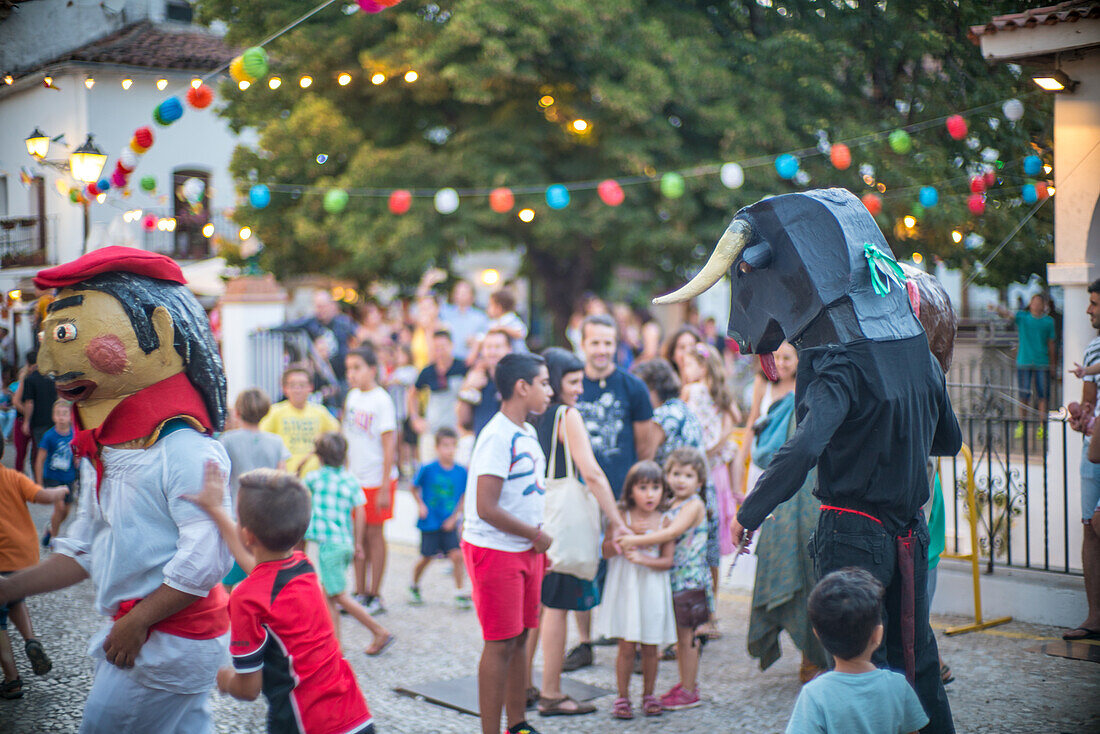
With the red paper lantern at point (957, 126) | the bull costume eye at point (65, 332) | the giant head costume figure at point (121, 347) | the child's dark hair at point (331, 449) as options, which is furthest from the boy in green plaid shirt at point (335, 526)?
the red paper lantern at point (957, 126)

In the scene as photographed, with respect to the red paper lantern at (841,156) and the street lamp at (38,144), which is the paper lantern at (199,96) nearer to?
the street lamp at (38,144)

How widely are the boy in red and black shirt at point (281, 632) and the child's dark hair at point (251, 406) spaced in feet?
9.30

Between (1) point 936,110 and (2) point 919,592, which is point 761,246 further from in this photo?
(1) point 936,110

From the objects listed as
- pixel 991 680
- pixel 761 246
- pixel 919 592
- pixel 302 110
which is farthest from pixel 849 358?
pixel 302 110

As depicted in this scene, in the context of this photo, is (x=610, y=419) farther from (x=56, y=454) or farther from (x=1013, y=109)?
(x=1013, y=109)

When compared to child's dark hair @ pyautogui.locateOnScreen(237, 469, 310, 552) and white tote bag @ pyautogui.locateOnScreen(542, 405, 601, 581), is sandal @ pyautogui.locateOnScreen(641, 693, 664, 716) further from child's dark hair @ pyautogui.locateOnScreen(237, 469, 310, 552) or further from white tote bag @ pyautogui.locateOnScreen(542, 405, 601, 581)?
child's dark hair @ pyautogui.locateOnScreen(237, 469, 310, 552)

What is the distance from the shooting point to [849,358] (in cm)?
346

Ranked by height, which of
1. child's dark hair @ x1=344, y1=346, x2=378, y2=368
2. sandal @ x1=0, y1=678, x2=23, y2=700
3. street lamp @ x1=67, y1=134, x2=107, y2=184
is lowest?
sandal @ x1=0, y1=678, x2=23, y2=700

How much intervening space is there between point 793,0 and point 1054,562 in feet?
14.9

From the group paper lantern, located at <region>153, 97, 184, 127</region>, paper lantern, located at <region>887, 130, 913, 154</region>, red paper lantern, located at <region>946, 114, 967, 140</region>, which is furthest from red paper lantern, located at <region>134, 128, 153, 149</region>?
paper lantern, located at <region>887, 130, 913, 154</region>

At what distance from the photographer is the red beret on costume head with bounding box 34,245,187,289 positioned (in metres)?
3.28

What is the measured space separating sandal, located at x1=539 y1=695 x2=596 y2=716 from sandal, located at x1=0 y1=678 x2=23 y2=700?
2.53 metres

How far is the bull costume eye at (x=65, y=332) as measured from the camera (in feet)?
10.6

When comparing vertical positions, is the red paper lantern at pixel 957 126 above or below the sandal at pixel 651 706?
above
